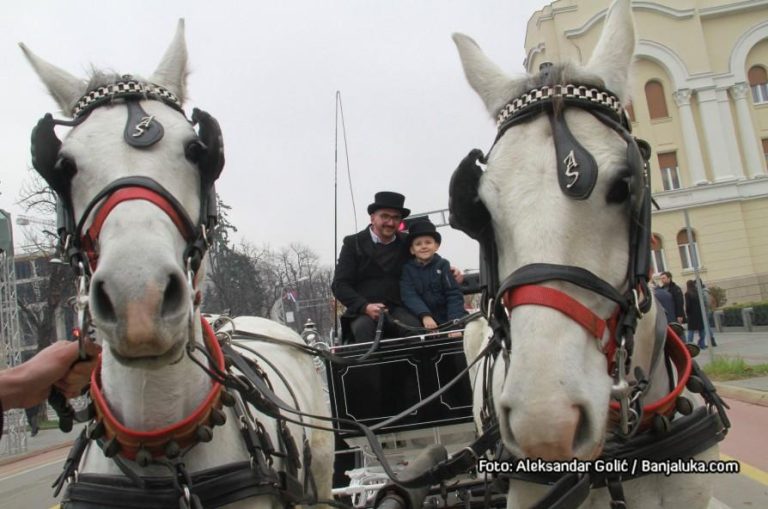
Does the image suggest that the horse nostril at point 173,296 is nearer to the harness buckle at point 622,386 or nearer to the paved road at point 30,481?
the harness buckle at point 622,386

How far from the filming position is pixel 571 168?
225cm

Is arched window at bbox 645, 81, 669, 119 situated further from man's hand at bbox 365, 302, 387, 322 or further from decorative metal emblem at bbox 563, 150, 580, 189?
decorative metal emblem at bbox 563, 150, 580, 189

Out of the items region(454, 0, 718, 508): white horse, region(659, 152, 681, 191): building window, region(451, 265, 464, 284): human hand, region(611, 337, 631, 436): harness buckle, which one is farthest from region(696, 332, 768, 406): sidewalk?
region(659, 152, 681, 191): building window

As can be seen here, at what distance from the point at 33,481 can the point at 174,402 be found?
11.3 metres

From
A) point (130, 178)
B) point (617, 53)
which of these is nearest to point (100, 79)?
point (130, 178)

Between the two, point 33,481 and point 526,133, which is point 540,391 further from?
point 33,481

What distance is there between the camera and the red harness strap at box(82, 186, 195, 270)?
7.91 feet

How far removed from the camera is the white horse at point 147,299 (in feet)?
7.14

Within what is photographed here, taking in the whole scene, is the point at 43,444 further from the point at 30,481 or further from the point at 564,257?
the point at 564,257

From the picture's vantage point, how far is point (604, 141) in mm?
2436

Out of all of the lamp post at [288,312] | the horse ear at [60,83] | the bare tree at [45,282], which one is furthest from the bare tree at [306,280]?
the horse ear at [60,83]

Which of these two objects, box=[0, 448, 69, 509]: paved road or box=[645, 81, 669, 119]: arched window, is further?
box=[645, 81, 669, 119]: arched window

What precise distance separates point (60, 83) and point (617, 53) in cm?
252

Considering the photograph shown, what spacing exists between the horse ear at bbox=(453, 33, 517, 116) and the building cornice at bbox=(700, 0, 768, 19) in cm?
3869
